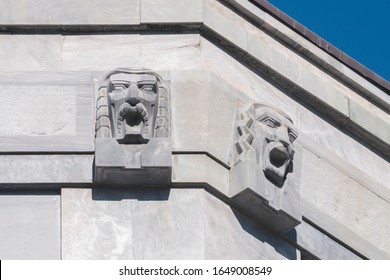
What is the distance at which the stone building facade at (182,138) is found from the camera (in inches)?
1010

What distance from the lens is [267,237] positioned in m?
26.2

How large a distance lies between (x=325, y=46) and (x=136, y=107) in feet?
9.26

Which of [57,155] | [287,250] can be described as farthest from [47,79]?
[287,250]

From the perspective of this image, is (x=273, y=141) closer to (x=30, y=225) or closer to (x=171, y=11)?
(x=171, y=11)

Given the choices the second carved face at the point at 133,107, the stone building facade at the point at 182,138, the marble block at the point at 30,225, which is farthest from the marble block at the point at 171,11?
the marble block at the point at 30,225

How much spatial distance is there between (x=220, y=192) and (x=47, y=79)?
1.90m

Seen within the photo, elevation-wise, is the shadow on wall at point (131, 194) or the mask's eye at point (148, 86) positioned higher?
the mask's eye at point (148, 86)

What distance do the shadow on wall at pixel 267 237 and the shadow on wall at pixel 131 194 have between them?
2.10 feet

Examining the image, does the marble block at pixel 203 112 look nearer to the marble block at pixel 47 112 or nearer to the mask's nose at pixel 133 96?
the mask's nose at pixel 133 96

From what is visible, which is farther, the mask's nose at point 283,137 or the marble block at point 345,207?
the marble block at point 345,207

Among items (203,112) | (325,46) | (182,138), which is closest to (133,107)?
(182,138)
